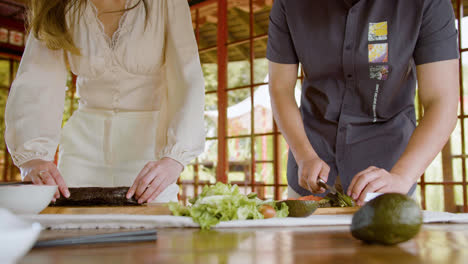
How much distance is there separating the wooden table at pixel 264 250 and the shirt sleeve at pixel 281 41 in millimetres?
927

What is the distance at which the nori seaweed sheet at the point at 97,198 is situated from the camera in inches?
50.1

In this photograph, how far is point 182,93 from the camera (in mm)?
1509

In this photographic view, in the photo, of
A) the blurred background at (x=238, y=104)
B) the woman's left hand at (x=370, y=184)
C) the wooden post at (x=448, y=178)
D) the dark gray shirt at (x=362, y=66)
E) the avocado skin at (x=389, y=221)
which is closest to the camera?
the avocado skin at (x=389, y=221)

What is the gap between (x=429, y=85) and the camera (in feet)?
4.50

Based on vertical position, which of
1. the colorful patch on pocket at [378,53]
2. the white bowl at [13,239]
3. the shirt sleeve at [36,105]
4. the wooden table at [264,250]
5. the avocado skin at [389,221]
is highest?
the colorful patch on pocket at [378,53]

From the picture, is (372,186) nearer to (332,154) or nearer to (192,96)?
(332,154)

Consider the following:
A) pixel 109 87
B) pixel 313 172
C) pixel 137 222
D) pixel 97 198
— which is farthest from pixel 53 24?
pixel 313 172

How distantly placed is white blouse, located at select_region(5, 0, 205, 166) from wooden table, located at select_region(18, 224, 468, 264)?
0.79 metres

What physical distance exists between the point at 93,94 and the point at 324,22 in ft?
2.96

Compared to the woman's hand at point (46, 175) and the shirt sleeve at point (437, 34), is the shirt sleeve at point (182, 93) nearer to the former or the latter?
the woman's hand at point (46, 175)

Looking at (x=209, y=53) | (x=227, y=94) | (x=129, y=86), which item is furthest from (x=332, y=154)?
(x=209, y=53)

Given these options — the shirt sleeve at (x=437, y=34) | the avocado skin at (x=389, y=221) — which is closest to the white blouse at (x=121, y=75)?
the shirt sleeve at (x=437, y=34)

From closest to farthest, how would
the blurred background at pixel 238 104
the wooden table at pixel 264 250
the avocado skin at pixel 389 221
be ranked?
the wooden table at pixel 264 250 → the avocado skin at pixel 389 221 → the blurred background at pixel 238 104

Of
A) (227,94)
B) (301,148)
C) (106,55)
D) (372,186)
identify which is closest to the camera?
(372,186)
